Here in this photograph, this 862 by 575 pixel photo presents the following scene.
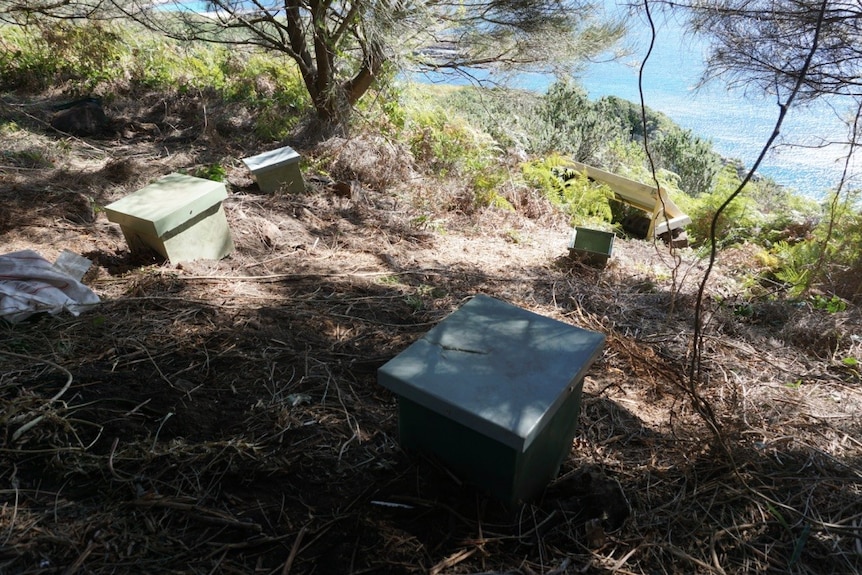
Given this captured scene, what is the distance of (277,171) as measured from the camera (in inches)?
169

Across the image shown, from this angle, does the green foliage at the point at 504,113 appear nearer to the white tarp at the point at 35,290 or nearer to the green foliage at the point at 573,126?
the green foliage at the point at 573,126

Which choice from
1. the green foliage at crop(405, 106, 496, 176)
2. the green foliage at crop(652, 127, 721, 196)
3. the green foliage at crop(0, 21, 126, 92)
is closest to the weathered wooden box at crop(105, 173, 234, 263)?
the green foliage at crop(405, 106, 496, 176)

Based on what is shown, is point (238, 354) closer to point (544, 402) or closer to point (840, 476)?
point (544, 402)

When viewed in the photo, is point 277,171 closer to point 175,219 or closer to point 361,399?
point 175,219

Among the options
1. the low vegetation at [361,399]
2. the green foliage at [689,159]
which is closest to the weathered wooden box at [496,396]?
the low vegetation at [361,399]

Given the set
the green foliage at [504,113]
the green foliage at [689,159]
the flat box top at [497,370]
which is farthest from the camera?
the green foliage at [689,159]

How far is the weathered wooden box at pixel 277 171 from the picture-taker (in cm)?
422

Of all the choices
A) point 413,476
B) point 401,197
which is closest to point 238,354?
point 413,476

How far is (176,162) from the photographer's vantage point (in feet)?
15.6

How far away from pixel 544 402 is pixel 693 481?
2.43 ft

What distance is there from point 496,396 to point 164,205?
95.5 inches

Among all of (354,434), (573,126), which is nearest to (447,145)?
(573,126)

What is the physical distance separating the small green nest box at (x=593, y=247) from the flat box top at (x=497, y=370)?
2.48 meters

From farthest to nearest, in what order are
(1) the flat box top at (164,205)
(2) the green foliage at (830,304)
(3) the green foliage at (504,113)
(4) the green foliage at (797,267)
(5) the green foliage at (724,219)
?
(3) the green foliage at (504,113), (5) the green foliage at (724,219), (4) the green foliage at (797,267), (2) the green foliage at (830,304), (1) the flat box top at (164,205)
